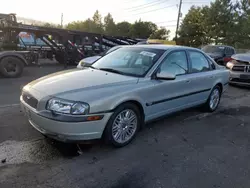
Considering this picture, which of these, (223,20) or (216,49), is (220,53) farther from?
(223,20)

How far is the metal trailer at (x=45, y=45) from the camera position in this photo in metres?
8.96

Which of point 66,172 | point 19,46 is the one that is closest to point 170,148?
point 66,172

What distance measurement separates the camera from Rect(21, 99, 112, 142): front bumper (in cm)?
292

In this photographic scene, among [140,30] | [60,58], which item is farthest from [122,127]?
[140,30]

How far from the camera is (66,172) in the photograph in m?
2.84

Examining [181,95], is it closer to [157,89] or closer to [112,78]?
[157,89]

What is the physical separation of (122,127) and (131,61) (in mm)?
1255

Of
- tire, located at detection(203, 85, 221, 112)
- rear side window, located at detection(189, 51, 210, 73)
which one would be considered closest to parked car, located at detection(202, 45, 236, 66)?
tire, located at detection(203, 85, 221, 112)

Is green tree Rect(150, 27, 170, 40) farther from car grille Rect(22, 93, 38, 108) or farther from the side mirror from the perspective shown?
car grille Rect(22, 93, 38, 108)

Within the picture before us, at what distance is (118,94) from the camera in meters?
3.22

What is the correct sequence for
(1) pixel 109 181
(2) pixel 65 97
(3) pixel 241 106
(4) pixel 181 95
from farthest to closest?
1. (3) pixel 241 106
2. (4) pixel 181 95
3. (2) pixel 65 97
4. (1) pixel 109 181

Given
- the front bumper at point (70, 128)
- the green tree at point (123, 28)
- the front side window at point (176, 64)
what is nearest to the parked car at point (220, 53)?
the front side window at point (176, 64)

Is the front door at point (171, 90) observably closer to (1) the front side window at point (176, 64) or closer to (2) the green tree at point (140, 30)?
(1) the front side window at point (176, 64)

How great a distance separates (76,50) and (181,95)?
9.35 metres
